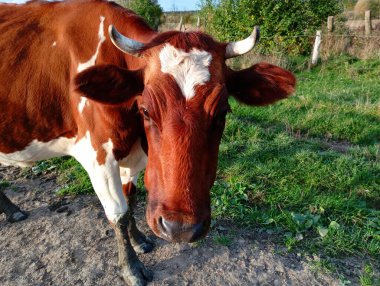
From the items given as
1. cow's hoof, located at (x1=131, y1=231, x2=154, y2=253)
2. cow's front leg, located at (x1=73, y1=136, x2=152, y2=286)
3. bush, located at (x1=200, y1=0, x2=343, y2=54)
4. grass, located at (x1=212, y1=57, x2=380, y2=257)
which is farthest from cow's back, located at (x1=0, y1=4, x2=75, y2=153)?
bush, located at (x1=200, y1=0, x2=343, y2=54)

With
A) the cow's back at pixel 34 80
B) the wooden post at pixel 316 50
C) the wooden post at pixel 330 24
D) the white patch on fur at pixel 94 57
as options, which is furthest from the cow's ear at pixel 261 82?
the wooden post at pixel 330 24


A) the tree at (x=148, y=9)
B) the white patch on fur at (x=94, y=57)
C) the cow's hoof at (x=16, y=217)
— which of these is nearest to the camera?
the white patch on fur at (x=94, y=57)

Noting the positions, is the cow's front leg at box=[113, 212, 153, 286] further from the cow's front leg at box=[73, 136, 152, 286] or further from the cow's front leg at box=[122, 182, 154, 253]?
the cow's front leg at box=[122, 182, 154, 253]

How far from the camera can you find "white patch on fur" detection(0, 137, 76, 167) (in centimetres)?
296

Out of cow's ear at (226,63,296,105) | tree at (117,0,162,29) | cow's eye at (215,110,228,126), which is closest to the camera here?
cow's eye at (215,110,228,126)

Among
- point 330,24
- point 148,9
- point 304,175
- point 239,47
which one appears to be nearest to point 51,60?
point 239,47

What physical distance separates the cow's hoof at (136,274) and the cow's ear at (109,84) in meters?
1.39

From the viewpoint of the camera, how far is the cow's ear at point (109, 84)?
215 centimetres

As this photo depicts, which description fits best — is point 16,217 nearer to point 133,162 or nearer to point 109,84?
point 133,162

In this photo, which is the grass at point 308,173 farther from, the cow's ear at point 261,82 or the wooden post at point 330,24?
the wooden post at point 330,24

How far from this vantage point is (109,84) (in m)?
2.19

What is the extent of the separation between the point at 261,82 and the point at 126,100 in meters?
0.93

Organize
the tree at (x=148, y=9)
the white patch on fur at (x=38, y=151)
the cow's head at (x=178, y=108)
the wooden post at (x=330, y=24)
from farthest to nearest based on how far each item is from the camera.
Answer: the tree at (x=148, y=9), the wooden post at (x=330, y=24), the white patch on fur at (x=38, y=151), the cow's head at (x=178, y=108)

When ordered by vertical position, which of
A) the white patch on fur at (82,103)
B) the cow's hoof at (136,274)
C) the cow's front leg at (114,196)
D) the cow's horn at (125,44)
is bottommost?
the cow's hoof at (136,274)
